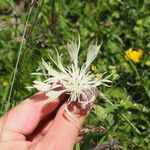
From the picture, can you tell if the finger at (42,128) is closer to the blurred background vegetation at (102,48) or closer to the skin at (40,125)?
the skin at (40,125)

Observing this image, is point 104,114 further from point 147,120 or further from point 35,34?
point 35,34

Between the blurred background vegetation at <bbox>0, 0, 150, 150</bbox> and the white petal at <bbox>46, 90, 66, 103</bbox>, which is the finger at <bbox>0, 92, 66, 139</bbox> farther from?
the blurred background vegetation at <bbox>0, 0, 150, 150</bbox>

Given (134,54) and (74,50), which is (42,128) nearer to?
(74,50)

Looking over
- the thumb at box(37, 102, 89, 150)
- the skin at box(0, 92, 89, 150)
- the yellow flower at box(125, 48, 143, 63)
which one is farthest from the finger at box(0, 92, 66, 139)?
the yellow flower at box(125, 48, 143, 63)

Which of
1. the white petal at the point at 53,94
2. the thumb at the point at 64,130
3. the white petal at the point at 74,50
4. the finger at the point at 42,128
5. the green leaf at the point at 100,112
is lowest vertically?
the green leaf at the point at 100,112

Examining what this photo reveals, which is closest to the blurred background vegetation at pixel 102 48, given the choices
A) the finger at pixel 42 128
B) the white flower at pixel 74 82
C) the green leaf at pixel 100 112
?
the green leaf at pixel 100 112

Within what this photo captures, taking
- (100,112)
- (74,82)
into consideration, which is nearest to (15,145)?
(74,82)

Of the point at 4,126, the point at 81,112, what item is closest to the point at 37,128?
the point at 4,126
